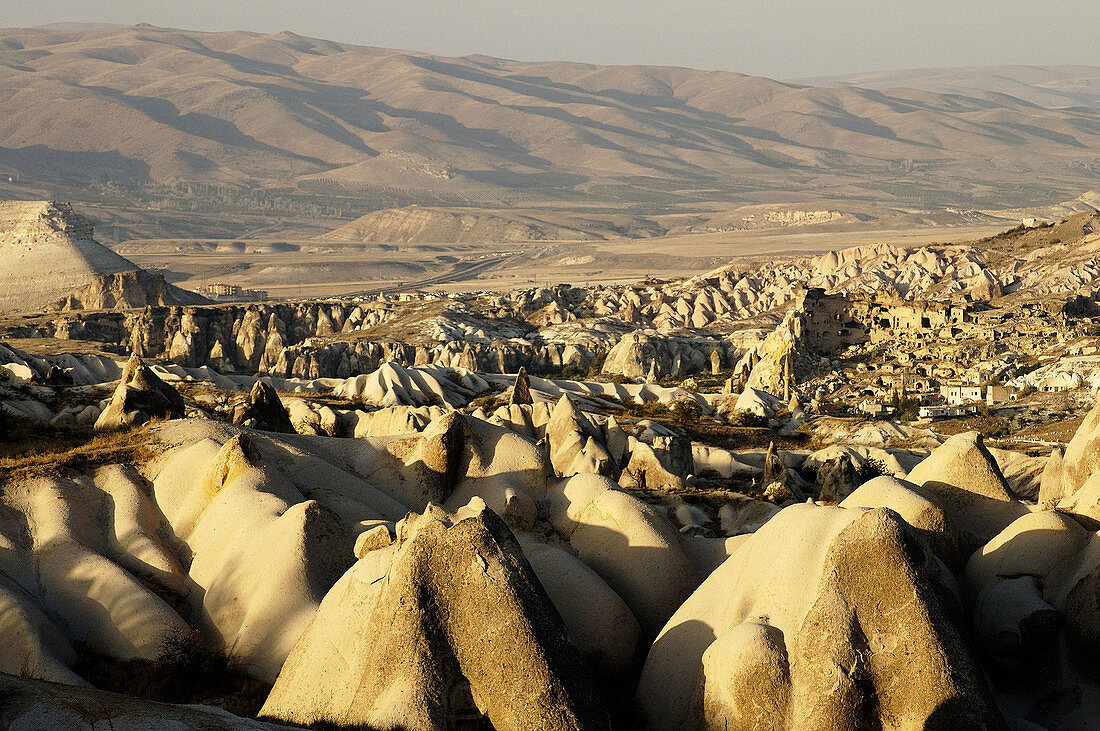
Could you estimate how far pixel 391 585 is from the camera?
15.3 metres

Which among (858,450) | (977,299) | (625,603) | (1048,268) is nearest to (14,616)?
(625,603)

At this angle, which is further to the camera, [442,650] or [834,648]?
[442,650]

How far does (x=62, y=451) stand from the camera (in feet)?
85.3

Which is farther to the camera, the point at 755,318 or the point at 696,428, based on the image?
the point at 755,318

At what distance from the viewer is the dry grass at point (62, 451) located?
22.9m

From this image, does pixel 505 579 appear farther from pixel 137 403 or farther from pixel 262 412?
pixel 262 412

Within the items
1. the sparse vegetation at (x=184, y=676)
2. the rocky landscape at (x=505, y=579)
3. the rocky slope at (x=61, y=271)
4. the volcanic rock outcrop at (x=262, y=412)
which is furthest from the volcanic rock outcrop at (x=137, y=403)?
the rocky slope at (x=61, y=271)

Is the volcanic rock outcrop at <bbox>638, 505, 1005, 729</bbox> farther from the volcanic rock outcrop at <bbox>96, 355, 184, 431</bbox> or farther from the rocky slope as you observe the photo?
the rocky slope

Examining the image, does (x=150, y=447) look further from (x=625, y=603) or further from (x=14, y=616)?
(x=625, y=603)

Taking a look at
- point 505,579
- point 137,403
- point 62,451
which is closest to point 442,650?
point 505,579

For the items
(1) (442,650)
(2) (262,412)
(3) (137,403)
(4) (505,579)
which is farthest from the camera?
(2) (262,412)

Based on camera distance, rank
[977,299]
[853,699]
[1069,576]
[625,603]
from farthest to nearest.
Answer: [977,299] < [625,603] < [1069,576] < [853,699]

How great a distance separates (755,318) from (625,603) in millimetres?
130193

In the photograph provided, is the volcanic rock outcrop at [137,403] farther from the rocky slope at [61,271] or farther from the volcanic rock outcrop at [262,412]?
the rocky slope at [61,271]
